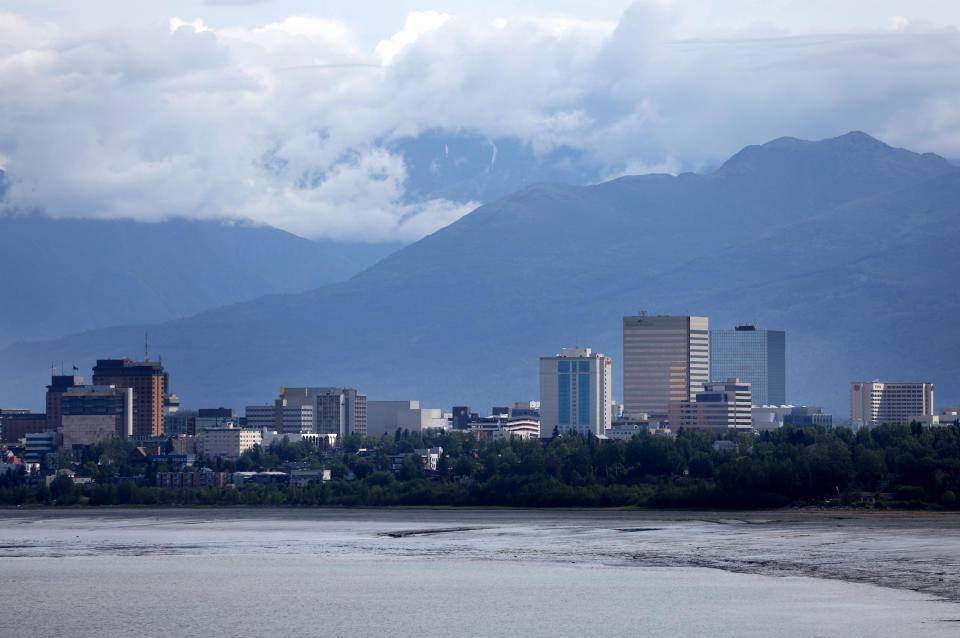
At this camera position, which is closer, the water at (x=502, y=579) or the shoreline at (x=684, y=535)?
the water at (x=502, y=579)

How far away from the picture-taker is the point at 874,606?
85000mm

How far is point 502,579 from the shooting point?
336 ft

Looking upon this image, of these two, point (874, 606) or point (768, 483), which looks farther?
point (768, 483)

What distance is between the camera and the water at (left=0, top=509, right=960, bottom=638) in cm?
8206

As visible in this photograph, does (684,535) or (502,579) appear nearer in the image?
(502,579)

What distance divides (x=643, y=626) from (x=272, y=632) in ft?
56.9

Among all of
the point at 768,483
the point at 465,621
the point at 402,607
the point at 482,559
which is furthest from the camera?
the point at 768,483

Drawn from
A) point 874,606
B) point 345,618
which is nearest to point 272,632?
point 345,618

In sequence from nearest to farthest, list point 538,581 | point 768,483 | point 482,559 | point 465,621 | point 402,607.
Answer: point 465,621 < point 402,607 < point 538,581 < point 482,559 < point 768,483

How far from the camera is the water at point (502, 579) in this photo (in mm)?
82062

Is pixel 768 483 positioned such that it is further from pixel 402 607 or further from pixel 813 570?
pixel 402 607

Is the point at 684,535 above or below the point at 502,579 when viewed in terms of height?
above

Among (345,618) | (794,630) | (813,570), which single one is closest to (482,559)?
(813,570)

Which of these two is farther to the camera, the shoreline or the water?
the shoreline
